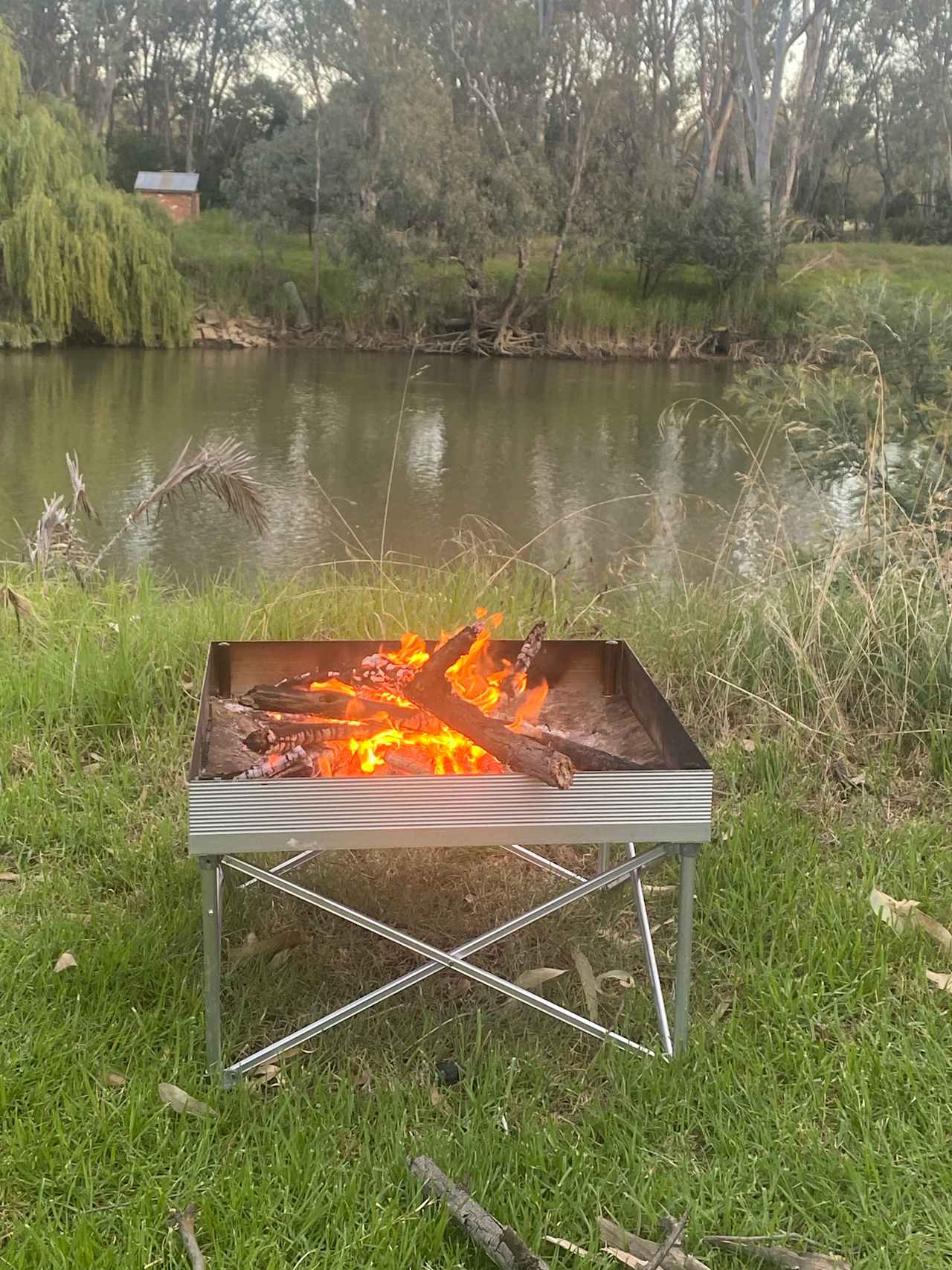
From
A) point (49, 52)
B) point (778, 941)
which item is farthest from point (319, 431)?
point (49, 52)

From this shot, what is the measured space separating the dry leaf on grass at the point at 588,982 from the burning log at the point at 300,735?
2.09 ft

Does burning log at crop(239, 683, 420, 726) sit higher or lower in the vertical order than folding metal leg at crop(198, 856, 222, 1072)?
higher

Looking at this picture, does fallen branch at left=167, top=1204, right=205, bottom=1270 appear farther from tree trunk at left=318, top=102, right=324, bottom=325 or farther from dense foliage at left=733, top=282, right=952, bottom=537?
tree trunk at left=318, top=102, right=324, bottom=325

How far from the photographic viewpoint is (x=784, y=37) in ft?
74.5

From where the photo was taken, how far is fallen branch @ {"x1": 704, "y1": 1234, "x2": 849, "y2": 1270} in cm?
151

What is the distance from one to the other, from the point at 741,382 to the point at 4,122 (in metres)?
14.1

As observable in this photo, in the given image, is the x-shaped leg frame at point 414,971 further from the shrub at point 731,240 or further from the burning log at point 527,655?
the shrub at point 731,240

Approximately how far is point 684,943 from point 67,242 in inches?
644

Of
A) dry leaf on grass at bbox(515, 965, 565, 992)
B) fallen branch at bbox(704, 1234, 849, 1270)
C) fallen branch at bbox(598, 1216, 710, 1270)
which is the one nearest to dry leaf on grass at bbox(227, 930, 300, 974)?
dry leaf on grass at bbox(515, 965, 565, 992)

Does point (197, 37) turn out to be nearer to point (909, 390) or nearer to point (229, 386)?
point (229, 386)

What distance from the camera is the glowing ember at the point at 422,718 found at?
1877 mm

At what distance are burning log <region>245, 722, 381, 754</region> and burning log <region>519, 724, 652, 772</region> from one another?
0.29 m

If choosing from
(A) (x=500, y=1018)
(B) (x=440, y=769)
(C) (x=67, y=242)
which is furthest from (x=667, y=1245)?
(C) (x=67, y=242)

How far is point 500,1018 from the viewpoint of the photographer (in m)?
2.07
